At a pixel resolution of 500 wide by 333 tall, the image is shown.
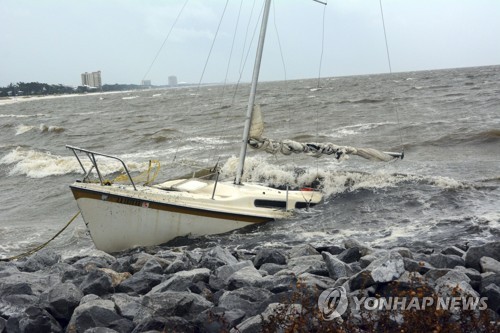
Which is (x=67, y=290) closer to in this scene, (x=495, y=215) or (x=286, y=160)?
(x=495, y=215)

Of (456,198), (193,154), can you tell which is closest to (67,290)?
(456,198)

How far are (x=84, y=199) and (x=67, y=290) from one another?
208 inches

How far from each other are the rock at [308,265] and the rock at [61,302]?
2.80 meters

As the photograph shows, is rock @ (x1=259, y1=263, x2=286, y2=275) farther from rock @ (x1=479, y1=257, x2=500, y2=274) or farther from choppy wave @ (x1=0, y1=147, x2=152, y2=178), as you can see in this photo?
choppy wave @ (x1=0, y1=147, x2=152, y2=178)

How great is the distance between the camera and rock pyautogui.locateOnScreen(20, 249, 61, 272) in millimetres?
9277

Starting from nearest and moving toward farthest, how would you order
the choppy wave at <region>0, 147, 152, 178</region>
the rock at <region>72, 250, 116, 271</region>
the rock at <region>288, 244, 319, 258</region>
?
the rock at <region>72, 250, 116, 271</region>
the rock at <region>288, 244, 319, 258</region>
the choppy wave at <region>0, 147, 152, 178</region>

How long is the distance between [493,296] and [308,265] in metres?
2.60

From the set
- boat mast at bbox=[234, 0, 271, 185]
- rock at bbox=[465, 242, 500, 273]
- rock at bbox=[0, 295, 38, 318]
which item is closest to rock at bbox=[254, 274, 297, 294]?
rock at bbox=[465, 242, 500, 273]

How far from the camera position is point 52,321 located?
5871mm

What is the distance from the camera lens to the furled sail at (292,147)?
1432 cm

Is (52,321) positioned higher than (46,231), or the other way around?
(52,321)

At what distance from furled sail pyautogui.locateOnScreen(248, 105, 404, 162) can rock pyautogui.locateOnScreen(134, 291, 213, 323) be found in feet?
28.5

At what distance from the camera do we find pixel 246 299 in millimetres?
5941

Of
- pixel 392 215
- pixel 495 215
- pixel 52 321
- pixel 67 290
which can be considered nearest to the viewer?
pixel 52 321
